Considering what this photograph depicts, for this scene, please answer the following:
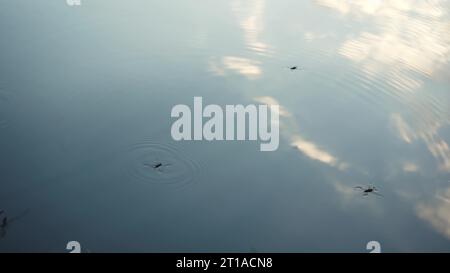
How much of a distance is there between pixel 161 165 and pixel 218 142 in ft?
1.89

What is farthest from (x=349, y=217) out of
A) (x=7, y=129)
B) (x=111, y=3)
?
(x=111, y=3)

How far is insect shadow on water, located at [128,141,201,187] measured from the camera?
367 centimetres

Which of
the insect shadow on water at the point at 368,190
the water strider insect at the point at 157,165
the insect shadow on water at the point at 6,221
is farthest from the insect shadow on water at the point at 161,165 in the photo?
the insect shadow on water at the point at 368,190

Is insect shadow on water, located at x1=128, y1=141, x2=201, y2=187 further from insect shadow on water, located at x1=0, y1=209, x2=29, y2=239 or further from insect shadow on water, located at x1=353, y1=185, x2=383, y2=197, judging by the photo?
→ insect shadow on water, located at x1=353, y1=185, x2=383, y2=197

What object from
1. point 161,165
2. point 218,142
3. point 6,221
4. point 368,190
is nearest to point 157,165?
point 161,165

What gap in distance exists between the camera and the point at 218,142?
Answer: 13.4 feet

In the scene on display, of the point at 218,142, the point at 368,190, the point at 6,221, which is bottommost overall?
the point at 6,221

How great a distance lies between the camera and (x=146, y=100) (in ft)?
14.3

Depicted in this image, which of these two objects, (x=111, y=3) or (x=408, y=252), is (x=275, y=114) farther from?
(x=111, y=3)

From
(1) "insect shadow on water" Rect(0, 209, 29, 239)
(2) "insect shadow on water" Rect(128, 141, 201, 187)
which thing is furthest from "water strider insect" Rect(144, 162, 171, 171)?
(1) "insect shadow on water" Rect(0, 209, 29, 239)

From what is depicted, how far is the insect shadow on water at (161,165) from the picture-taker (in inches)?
145

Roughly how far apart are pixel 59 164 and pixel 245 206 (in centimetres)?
146

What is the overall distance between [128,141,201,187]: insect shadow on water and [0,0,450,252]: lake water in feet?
0.04

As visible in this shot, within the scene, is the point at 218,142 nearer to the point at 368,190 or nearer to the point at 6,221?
the point at 368,190
